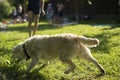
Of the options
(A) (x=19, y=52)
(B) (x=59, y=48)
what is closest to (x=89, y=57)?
(B) (x=59, y=48)

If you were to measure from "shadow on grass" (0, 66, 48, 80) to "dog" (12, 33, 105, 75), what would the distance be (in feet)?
0.58

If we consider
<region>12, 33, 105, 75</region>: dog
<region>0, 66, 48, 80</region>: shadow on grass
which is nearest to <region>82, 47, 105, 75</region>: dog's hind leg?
<region>12, 33, 105, 75</region>: dog

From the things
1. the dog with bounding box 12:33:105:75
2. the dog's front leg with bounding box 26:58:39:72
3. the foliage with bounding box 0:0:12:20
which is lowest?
the foliage with bounding box 0:0:12:20

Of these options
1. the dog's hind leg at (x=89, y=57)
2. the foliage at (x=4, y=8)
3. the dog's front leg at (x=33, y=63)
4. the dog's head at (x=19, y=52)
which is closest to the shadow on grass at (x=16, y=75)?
the dog's front leg at (x=33, y=63)

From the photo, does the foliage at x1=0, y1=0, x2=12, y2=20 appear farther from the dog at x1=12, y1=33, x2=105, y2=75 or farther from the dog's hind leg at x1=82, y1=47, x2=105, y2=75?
the dog's hind leg at x1=82, y1=47, x2=105, y2=75

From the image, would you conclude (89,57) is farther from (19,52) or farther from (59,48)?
(19,52)

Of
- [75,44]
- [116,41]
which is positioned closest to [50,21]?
[116,41]

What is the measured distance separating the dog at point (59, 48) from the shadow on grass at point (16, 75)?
7.0 inches

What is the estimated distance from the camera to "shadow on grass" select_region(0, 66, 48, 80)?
820 cm

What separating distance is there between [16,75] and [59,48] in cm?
115

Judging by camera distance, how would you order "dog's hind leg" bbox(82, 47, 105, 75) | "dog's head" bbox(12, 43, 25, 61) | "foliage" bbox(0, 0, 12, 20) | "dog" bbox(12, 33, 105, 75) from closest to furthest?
"dog" bbox(12, 33, 105, 75) → "dog's hind leg" bbox(82, 47, 105, 75) → "dog's head" bbox(12, 43, 25, 61) → "foliage" bbox(0, 0, 12, 20)

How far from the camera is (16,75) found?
8.38 m

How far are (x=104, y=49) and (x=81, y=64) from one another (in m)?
2.01

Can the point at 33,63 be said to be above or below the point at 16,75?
above
